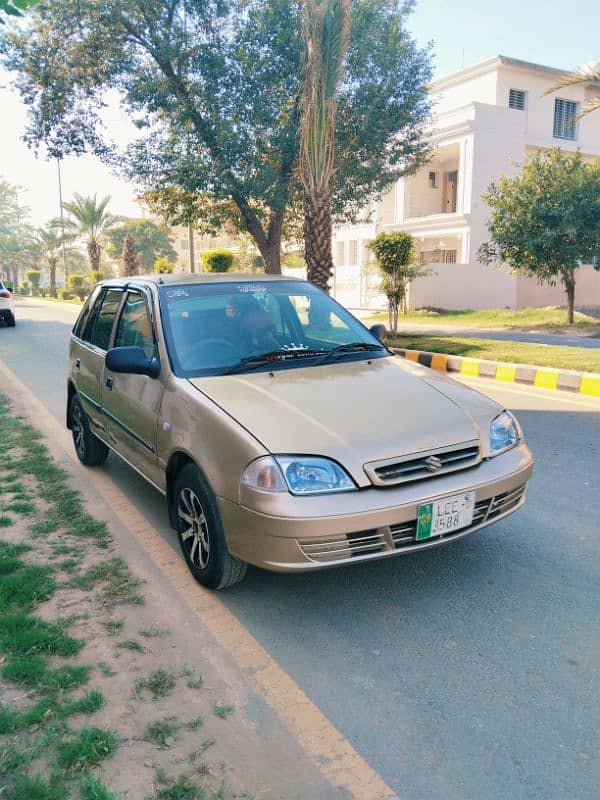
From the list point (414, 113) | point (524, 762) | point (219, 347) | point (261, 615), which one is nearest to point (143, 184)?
point (414, 113)

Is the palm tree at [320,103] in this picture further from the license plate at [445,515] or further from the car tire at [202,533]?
the license plate at [445,515]

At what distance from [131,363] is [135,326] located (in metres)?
0.72

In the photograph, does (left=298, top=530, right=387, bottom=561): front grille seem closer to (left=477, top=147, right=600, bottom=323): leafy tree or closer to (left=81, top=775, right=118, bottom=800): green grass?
(left=81, top=775, right=118, bottom=800): green grass

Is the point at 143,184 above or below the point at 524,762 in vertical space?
above

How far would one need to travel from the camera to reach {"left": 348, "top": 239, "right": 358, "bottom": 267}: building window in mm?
32531

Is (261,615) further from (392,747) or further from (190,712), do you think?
(392,747)

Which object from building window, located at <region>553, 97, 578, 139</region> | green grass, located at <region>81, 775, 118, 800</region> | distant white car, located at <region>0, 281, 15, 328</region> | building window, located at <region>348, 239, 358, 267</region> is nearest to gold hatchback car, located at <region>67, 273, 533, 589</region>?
green grass, located at <region>81, 775, 118, 800</region>

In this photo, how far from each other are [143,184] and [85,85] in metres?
2.60

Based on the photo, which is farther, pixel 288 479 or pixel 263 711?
pixel 288 479

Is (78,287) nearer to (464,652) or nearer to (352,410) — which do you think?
(352,410)

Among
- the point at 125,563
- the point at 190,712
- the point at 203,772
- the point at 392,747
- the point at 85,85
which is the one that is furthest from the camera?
the point at 85,85

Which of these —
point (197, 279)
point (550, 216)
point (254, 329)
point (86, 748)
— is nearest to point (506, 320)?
point (550, 216)

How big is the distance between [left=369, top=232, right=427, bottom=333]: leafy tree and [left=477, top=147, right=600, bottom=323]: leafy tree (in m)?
5.44

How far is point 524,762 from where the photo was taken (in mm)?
2254
